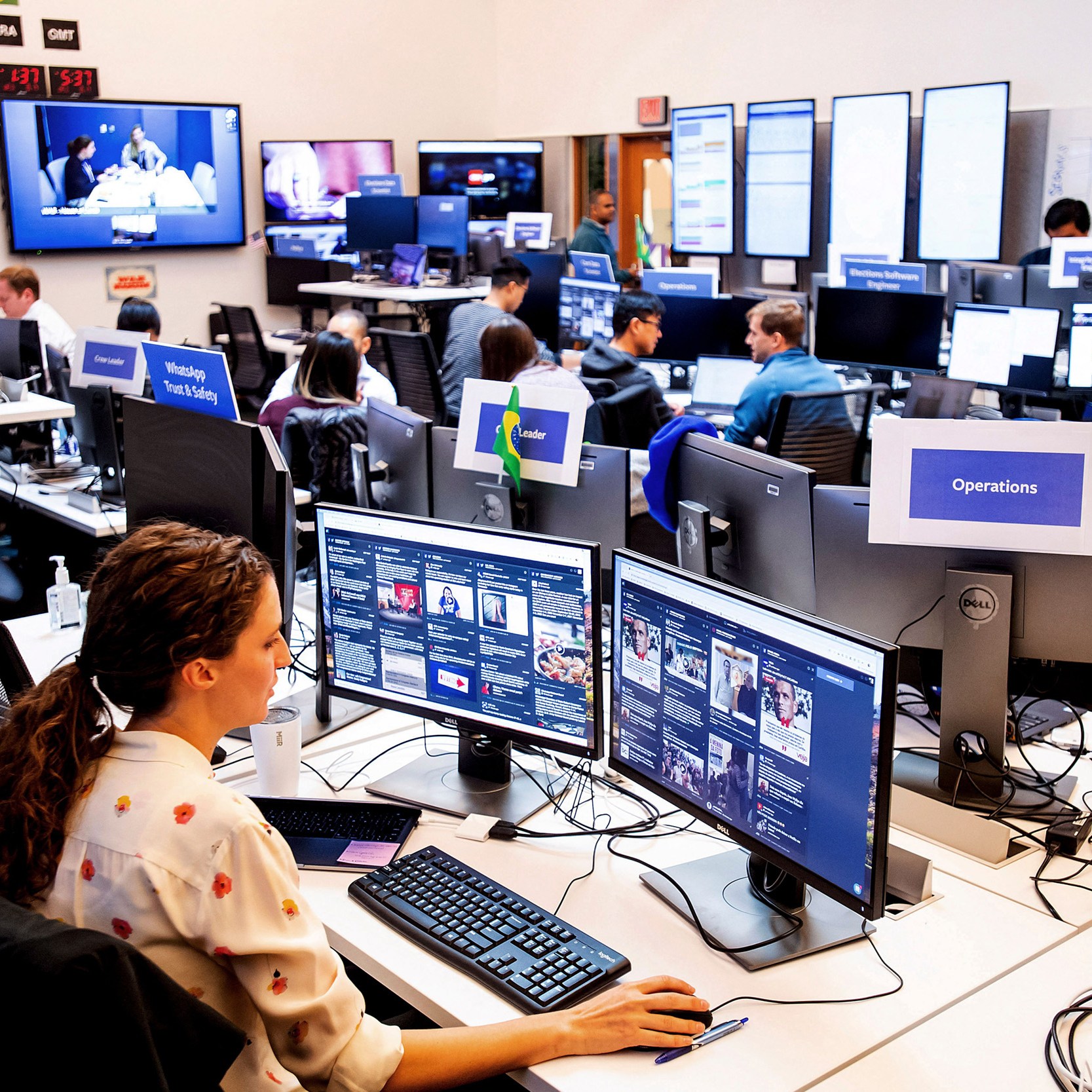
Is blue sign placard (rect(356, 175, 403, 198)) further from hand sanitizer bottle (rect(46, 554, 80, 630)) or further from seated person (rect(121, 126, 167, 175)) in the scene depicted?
hand sanitizer bottle (rect(46, 554, 80, 630))

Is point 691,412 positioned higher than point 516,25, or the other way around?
point 516,25

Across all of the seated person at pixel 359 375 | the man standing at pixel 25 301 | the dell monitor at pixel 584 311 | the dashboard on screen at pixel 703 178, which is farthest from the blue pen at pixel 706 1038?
the dashboard on screen at pixel 703 178

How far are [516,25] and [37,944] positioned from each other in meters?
9.91

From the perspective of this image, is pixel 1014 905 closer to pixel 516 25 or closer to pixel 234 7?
pixel 234 7

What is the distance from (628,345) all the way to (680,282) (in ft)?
3.82

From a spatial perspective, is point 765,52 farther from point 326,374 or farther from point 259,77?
point 326,374

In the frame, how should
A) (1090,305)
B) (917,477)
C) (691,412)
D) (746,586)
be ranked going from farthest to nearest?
(691,412), (1090,305), (746,586), (917,477)

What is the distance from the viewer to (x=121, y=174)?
8.09 m

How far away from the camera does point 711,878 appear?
1678 millimetres

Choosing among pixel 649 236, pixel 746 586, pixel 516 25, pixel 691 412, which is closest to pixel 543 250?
pixel 649 236

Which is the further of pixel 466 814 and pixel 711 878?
pixel 466 814

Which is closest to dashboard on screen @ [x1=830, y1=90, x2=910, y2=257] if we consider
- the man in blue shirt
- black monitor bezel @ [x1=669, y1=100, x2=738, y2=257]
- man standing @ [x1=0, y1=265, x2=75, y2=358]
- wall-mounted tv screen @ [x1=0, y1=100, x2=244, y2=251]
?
black monitor bezel @ [x1=669, y1=100, x2=738, y2=257]

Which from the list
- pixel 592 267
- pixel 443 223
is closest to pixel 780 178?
pixel 592 267

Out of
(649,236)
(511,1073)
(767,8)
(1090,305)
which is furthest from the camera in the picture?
(649,236)
